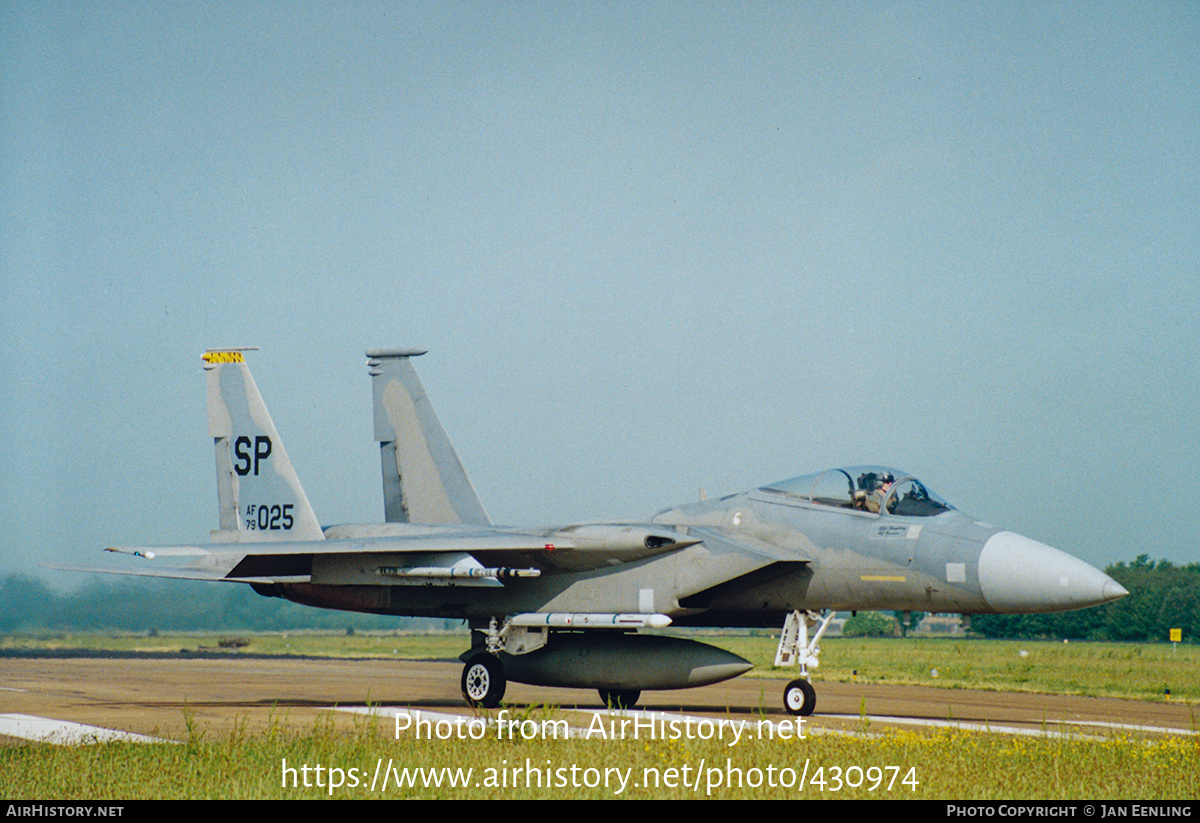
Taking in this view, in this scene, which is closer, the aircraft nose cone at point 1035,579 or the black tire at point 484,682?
the aircraft nose cone at point 1035,579

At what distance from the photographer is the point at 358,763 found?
7840 mm

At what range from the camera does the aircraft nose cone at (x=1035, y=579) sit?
428 inches

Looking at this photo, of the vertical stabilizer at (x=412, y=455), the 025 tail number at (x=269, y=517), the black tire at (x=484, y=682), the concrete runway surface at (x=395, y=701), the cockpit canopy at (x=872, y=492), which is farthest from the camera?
the vertical stabilizer at (x=412, y=455)

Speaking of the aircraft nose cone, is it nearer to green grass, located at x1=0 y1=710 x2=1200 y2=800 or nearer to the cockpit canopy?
the cockpit canopy

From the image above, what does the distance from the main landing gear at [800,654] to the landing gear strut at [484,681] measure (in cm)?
319

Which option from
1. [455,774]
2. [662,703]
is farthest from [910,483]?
[455,774]

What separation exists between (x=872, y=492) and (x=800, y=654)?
190 cm

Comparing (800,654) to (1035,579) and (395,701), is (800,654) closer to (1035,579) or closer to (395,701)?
(1035,579)

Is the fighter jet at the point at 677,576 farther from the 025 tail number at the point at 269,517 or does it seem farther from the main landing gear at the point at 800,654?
the 025 tail number at the point at 269,517

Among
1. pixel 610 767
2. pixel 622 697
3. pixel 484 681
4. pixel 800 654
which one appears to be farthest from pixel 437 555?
pixel 610 767

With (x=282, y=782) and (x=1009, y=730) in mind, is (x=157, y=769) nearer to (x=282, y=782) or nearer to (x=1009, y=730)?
(x=282, y=782)

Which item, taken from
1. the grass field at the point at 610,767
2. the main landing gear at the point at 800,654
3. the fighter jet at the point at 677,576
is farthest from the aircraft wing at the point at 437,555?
the grass field at the point at 610,767

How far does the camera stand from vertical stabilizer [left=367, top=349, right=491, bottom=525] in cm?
1733

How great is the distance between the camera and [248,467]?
1631 centimetres
